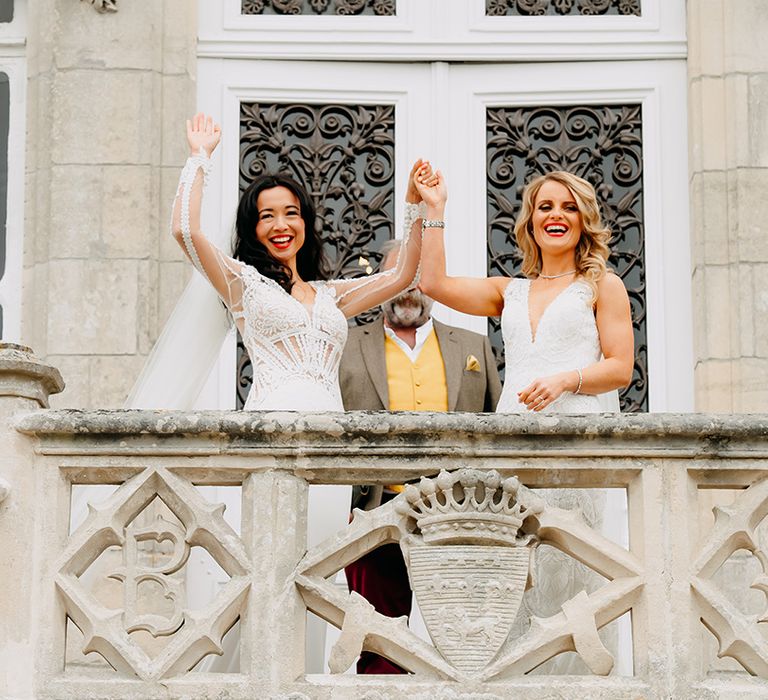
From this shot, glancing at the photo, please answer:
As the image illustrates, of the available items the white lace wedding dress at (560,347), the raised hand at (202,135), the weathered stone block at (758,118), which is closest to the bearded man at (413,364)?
the white lace wedding dress at (560,347)

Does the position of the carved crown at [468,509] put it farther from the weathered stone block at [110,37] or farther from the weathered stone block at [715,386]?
the weathered stone block at [110,37]

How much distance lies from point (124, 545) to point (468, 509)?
3.63 feet

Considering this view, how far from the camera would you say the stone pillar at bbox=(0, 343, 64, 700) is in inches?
263

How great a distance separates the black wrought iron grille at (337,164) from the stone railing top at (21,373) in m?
3.18

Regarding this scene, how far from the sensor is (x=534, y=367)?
7.60 meters

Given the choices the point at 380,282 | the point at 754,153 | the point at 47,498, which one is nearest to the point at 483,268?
the point at 754,153

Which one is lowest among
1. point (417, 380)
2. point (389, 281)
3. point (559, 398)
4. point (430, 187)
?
point (559, 398)

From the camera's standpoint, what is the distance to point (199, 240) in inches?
301

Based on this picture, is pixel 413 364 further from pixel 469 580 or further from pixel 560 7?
pixel 560 7

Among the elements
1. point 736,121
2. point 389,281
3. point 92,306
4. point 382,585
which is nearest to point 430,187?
point 389,281

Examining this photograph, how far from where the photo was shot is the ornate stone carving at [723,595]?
667cm

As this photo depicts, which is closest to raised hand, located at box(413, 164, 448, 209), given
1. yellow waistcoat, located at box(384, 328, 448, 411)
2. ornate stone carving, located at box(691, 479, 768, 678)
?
yellow waistcoat, located at box(384, 328, 448, 411)

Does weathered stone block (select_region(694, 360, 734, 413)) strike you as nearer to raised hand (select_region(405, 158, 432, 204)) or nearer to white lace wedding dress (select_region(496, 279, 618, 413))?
white lace wedding dress (select_region(496, 279, 618, 413))

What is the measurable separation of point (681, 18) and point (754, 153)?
0.90 m
